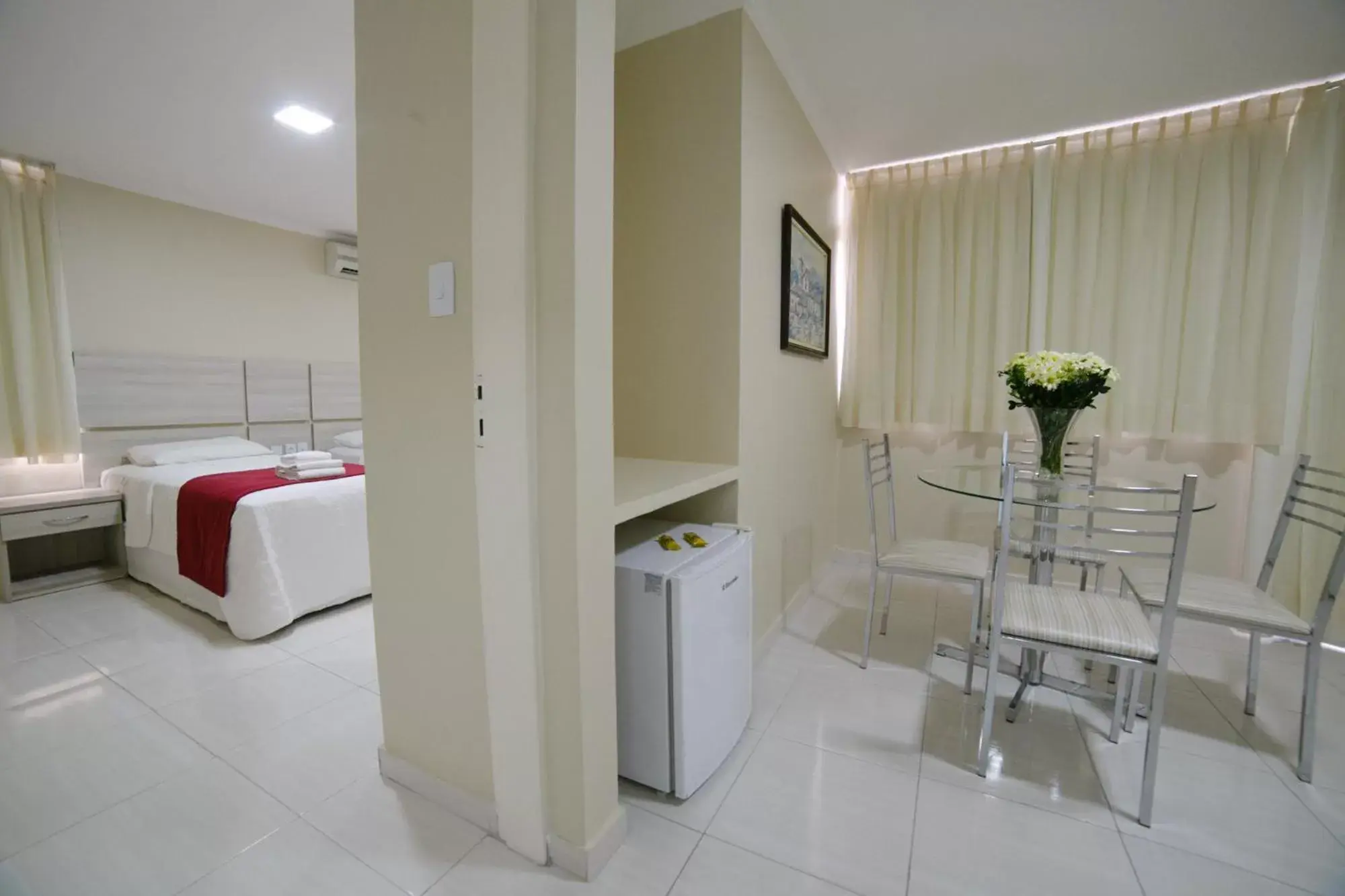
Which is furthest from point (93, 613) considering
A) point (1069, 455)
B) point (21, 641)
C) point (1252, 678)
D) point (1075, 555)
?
point (1252, 678)

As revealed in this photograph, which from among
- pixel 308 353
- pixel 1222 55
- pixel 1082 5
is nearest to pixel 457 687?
pixel 1082 5

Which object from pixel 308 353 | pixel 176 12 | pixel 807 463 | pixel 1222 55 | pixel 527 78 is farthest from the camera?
pixel 308 353

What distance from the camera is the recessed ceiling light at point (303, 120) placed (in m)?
2.48

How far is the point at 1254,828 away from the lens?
1.35 meters

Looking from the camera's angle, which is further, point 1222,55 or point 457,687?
point 1222,55

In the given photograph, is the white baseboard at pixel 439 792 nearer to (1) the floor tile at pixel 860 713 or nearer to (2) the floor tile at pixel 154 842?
(2) the floor tile at pixel 154 842

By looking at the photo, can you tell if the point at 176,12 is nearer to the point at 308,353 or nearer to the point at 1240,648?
the point at 308,353

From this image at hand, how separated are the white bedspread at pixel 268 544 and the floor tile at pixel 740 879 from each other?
1.82 m

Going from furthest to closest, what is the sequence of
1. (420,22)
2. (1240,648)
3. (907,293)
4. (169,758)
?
(907,293) → (1240,648) → (169,758) → (420,22)

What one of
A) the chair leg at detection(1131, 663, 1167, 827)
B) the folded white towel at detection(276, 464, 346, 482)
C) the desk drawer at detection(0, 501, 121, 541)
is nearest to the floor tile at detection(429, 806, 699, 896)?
the chair leg at detection(1131, 663, 1167, 827)

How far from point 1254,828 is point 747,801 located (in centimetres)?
128

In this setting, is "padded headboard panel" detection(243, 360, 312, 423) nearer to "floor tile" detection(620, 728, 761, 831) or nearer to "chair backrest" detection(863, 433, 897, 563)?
"floor tile" detection(620, 728, 761, 831)

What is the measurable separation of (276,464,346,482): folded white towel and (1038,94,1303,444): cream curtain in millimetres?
3972

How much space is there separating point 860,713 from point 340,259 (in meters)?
4.69
